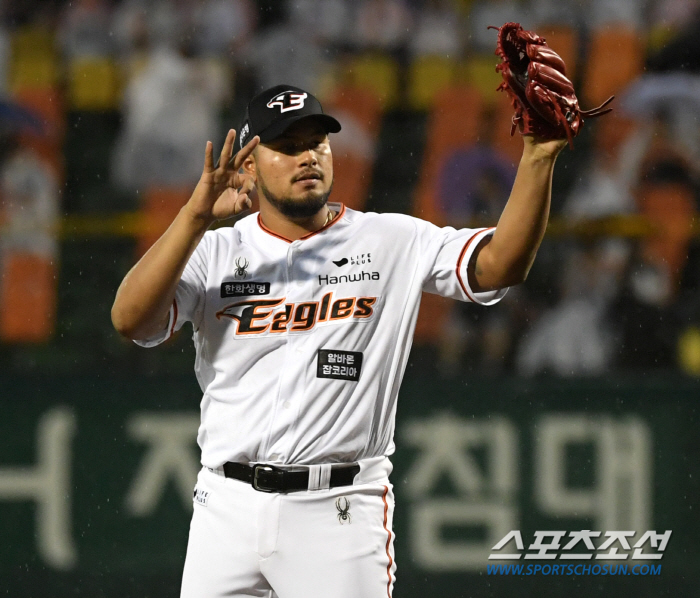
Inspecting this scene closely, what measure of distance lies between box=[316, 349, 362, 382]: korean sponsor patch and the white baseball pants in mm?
280

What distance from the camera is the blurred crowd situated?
6.00 meters

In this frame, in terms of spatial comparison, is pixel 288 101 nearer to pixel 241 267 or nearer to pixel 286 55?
pixel 241 267

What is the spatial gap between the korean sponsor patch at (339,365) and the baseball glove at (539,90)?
0.77 m

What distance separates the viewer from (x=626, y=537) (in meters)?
4.70

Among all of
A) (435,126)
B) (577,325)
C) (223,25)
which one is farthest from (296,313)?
(223,25)

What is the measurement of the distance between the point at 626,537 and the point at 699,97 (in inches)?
148

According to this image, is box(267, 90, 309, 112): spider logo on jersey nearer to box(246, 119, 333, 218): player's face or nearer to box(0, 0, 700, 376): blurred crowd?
box(246, 119, 333, 218): player's face

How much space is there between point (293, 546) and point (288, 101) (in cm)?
126

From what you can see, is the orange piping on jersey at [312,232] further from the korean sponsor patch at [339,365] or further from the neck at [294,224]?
the korean sponsor patch at [339,365]

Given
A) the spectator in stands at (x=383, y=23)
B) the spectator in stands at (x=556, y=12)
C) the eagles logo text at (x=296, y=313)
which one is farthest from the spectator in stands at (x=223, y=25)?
the eagles logo text at (x=296, y=313)

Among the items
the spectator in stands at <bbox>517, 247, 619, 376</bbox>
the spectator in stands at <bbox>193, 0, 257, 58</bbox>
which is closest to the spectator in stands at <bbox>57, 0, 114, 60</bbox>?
the spectator in stands at <bbox>193, 0, 257, 58</bbox>

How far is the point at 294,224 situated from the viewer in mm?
2965

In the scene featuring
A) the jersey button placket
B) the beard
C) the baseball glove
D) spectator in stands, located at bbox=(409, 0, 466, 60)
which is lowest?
the jersey button placket

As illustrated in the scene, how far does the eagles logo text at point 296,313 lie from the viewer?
279 centimetres
